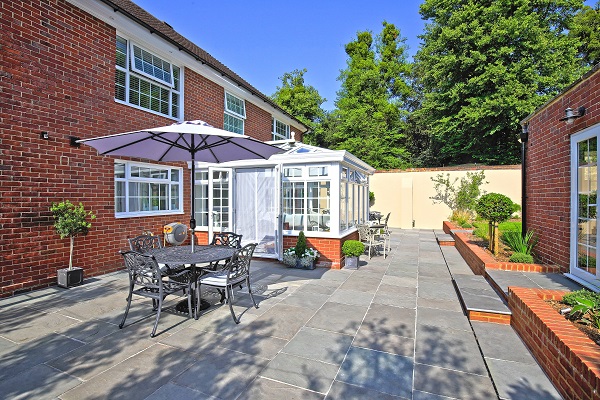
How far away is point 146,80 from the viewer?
7.48 m

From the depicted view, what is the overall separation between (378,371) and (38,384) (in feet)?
Result: 10.2

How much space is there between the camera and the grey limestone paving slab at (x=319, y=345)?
3.22 metres

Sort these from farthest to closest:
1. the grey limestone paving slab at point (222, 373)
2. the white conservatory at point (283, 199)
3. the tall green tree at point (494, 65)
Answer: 1. the tall green tree at point (494, 65)
2. the white conservatory at point (283, 199)
3. the grey limestone paving slab at point (222, 373)

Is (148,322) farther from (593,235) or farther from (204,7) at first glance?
(204,7)

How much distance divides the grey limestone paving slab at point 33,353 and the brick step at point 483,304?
492 cm

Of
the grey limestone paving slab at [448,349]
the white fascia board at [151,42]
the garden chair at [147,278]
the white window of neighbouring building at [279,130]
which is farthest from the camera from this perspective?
the white window of neighbouring building at [279,130]

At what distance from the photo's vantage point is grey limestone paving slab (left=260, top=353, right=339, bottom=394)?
2.74 metres

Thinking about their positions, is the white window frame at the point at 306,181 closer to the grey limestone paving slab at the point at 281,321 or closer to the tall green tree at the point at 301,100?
the grey limestone paving slab at the point at 281,321

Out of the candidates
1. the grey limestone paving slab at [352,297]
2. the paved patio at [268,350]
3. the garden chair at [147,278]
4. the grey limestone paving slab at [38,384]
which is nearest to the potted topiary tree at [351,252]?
the grey limestone paving slab at [352,297]

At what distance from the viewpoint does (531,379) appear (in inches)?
108

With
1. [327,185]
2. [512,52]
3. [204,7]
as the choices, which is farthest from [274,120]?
[512,52]

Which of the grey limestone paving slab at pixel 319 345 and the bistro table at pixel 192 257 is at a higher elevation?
the bistro table at pixel 192 257

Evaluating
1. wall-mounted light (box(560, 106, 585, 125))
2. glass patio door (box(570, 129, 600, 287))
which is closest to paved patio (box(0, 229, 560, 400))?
glass patio door (box(570, 129, 600, 287))

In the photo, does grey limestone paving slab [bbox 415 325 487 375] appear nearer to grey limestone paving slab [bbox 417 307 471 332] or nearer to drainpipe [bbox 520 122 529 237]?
grey limestone paving slab [bbox 417 307 471 332]
